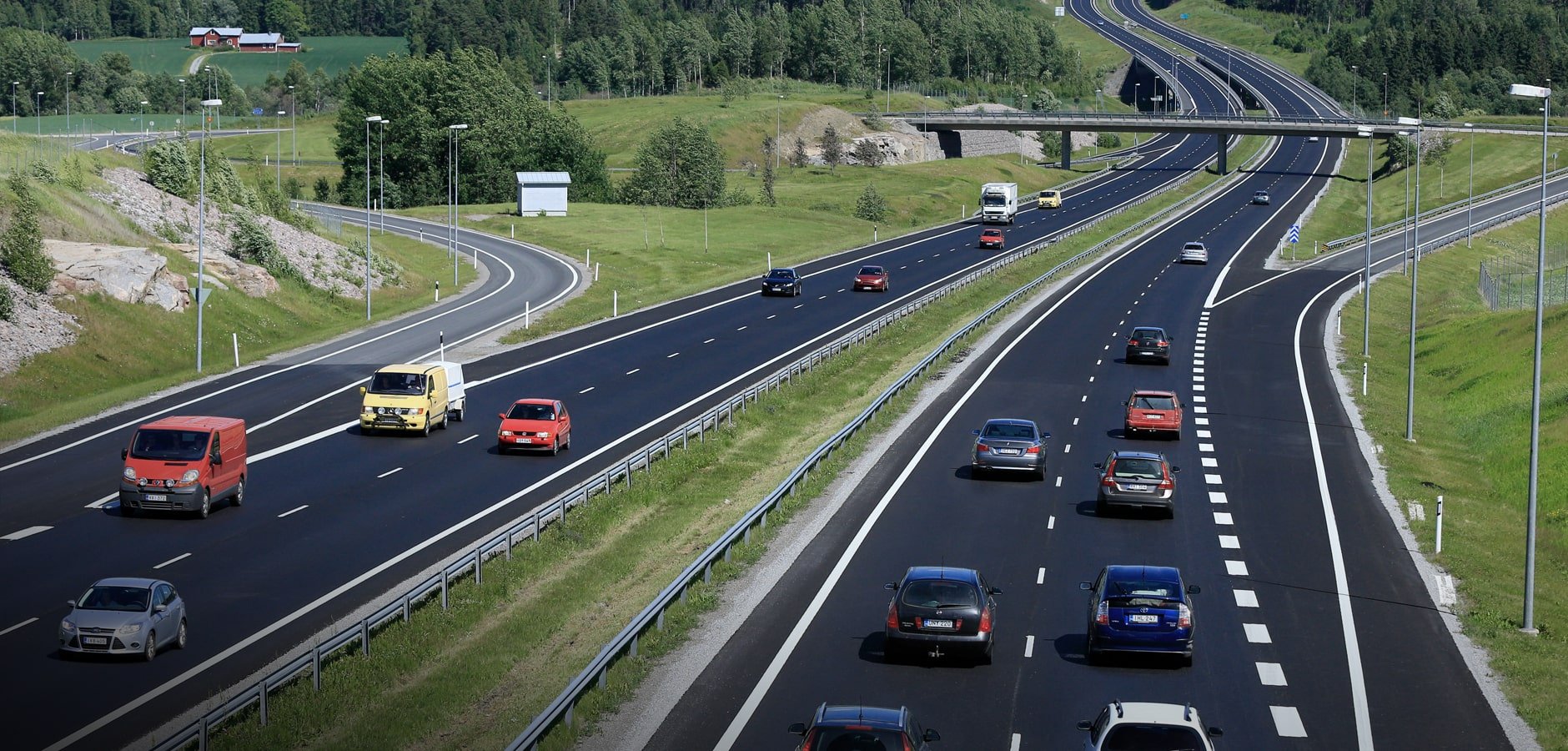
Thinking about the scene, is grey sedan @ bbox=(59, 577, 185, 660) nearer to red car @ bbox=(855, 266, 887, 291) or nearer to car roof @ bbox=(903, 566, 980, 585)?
car roof @ bbox=(903, 566, 980, 585)

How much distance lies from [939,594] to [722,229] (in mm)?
95749

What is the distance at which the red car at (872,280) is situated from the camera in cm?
8550

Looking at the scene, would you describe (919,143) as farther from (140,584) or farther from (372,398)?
(140,584)

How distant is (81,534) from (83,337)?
30.5 metres

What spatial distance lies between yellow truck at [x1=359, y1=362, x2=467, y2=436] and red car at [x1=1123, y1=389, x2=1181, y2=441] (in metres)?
20.1

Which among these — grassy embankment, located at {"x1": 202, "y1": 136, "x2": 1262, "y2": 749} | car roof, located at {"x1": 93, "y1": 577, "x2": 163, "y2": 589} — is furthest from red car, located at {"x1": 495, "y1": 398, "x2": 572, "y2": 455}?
car roof, located at {"x1": 93, "y1": 577, "x2": 163, "y2": 589}

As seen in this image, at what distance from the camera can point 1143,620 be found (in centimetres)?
2461

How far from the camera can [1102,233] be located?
382ft

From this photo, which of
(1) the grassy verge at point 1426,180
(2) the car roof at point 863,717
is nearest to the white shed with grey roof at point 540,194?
(1) the grassy verge at point 1426,180

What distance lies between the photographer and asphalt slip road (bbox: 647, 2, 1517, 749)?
887 inches

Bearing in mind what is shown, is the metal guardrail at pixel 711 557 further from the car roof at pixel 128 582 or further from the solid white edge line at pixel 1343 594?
the solid white edge line at pixel 1343 594

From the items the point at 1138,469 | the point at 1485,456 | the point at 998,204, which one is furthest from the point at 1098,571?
the point at 998,204

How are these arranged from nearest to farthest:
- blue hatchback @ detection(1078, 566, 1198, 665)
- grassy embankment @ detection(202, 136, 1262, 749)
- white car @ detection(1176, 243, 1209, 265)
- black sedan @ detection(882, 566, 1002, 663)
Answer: grassy embankment @ detection(202, 136, 1262, 749)
black sedan @ detection(882, 566, 1002, 663)
blue hatchback @ detection(1078, 566, 1198, 665)
white car @ detection(1176, 243, 1209, 265)

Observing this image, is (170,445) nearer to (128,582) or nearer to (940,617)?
(128,582)
